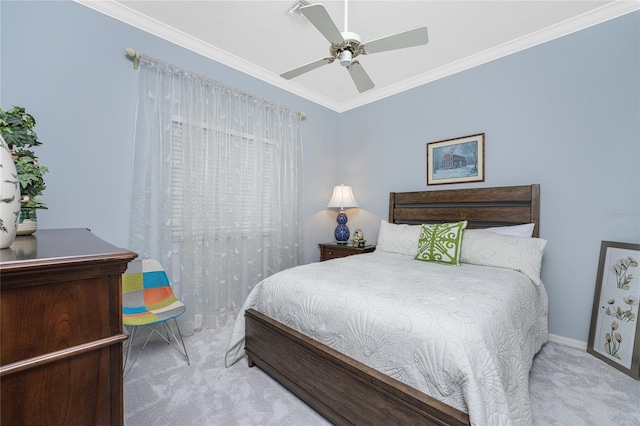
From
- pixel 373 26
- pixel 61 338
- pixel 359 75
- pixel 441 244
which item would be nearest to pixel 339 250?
pixel 441 244

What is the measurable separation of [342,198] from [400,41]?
7.62ft

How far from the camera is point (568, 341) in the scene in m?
2.34

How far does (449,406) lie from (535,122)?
2635 mm

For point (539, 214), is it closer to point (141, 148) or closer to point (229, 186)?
point (229, 186)

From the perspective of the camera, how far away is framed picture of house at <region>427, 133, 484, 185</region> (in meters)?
2.86

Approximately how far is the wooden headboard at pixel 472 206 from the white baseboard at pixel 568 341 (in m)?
0.90

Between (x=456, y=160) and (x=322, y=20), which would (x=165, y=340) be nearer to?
(x=322, y=20)

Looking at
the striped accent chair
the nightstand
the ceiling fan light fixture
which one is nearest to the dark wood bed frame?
the striped accent chair

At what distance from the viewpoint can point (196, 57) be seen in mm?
2641

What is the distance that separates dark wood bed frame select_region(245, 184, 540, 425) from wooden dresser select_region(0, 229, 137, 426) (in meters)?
0.95

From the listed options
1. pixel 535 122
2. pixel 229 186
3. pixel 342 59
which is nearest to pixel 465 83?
pixel 535 122

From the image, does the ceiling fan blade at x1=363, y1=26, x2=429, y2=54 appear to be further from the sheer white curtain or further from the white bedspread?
the sheer white curtain

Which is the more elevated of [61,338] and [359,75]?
[359,75]

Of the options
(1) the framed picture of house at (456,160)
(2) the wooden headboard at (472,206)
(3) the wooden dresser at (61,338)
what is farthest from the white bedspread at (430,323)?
(1) the framed picture of house at (456,160)
